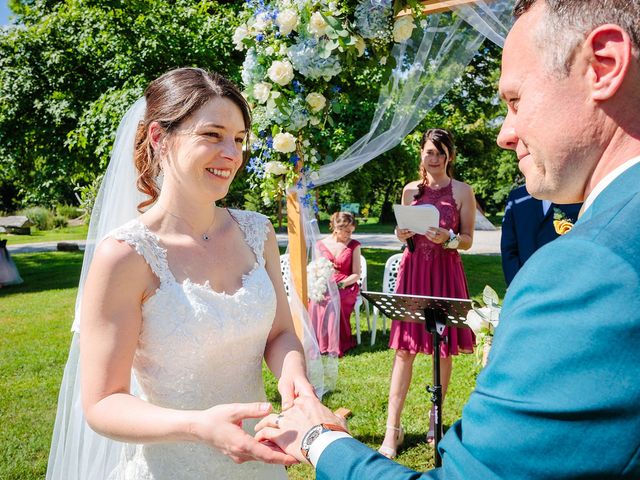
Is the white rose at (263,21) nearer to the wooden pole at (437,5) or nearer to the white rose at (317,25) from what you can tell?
the white rose at (317,25)

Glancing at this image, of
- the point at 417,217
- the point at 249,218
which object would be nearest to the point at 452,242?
the point at 417,217

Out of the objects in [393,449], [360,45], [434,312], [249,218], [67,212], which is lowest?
[67,212]

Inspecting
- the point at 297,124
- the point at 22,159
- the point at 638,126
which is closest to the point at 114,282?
the point at 638,126

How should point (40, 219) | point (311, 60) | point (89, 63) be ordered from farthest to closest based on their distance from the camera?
point (40, 219)
point (89, 63)
point (311, 60)

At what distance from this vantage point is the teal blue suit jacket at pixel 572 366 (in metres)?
0.84

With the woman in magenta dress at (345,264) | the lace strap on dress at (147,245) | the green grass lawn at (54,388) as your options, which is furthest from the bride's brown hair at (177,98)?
the woman in magenta dress at (345,264)

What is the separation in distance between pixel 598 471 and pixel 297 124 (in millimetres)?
3576

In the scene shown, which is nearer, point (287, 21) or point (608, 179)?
point (608, 179)

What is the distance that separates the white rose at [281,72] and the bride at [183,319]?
1682mm

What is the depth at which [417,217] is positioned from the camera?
4.53 metres

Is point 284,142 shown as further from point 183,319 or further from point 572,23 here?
point 572,23

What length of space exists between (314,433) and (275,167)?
291 centimetres

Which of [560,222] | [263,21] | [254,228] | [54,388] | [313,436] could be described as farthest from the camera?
[54,388]

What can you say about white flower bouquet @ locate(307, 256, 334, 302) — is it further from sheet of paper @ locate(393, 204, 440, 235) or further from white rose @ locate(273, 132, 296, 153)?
white rose @ locate(273, 132, 296, 153)
